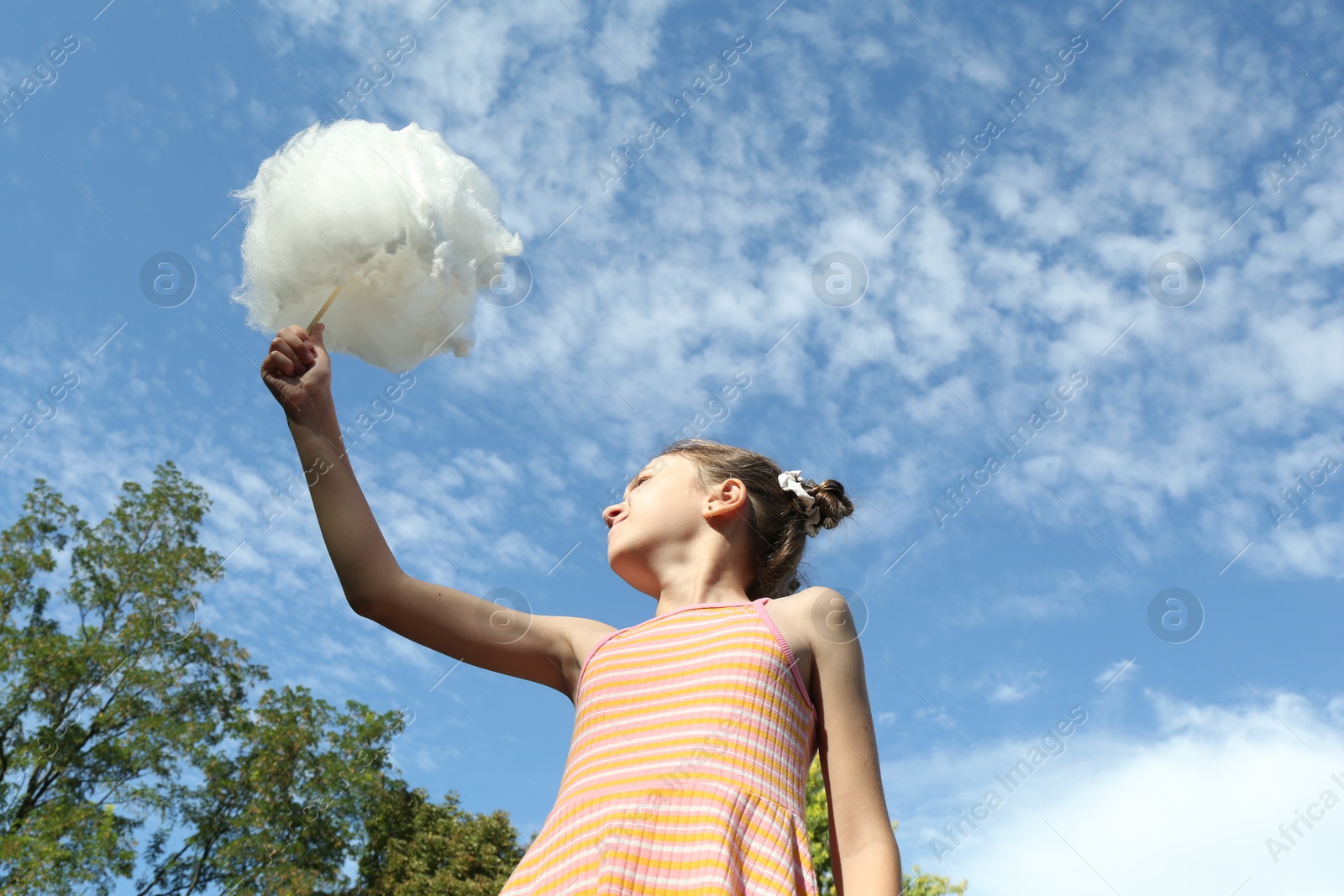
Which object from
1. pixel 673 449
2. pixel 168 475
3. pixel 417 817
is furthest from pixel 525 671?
pixel 417 817

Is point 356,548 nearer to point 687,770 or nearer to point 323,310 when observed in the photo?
point 323,310

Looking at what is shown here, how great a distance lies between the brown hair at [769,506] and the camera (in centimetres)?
291

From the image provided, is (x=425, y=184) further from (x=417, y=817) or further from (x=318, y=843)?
(x=417, y=817)

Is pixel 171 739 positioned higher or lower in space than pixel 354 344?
higher

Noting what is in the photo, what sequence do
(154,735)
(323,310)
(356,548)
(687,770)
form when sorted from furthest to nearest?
(154,735) → (323,310) → (356,548) → (687,770)

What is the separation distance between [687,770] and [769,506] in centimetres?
119

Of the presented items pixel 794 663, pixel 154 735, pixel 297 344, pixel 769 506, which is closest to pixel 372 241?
pixel 297 344

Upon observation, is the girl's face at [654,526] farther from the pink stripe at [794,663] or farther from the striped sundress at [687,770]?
the pink stripe at [794,663]

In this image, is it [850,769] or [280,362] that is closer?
[850,769]

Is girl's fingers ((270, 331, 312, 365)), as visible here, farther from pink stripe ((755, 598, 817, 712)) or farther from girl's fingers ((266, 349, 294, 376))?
pink stripe ((755, 598, 817, 712))

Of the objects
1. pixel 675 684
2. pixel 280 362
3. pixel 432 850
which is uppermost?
pixel 432 850

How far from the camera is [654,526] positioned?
107 inches

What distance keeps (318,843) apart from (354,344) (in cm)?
1769

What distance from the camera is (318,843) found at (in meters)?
17.8
